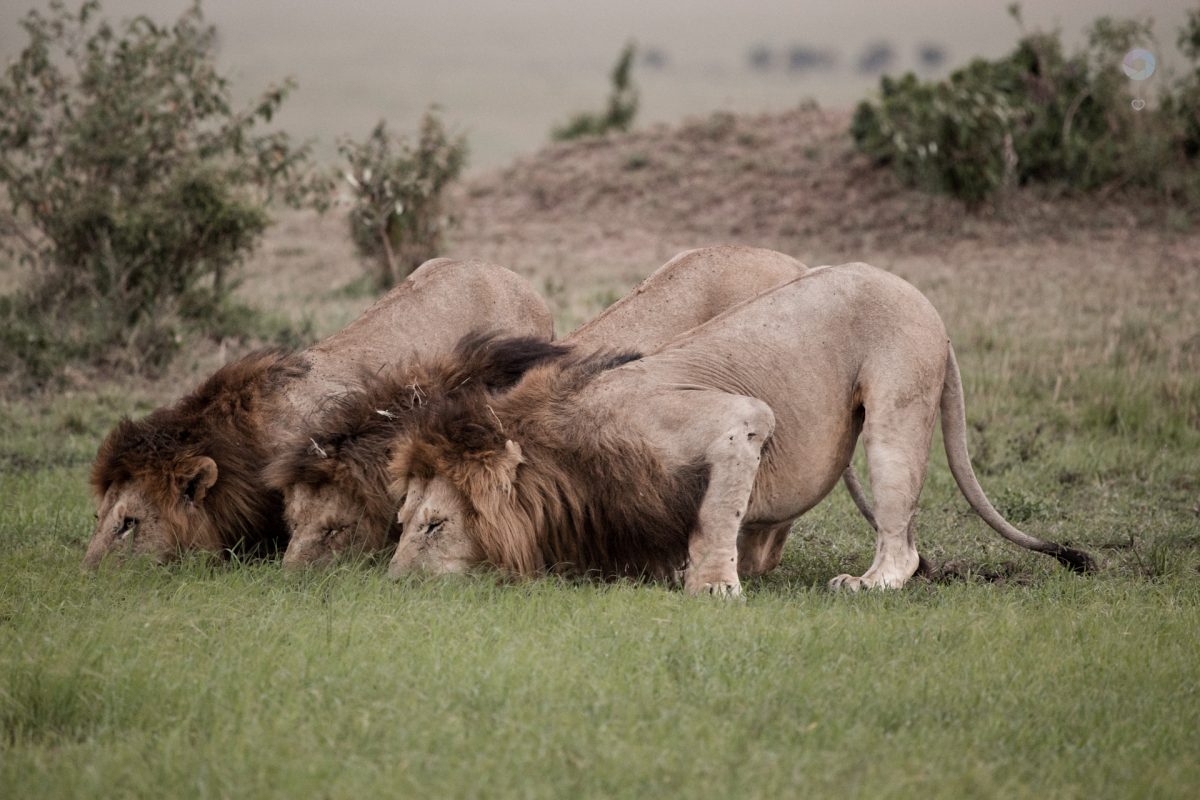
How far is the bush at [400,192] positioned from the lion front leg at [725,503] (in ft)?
28.4

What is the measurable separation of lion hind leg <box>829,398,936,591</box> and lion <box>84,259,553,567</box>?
233 cm

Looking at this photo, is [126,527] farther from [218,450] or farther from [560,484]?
[560,484]

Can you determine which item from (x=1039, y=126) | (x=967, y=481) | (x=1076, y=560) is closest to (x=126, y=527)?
(x=967, y=481)

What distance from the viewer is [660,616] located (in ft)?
18.1

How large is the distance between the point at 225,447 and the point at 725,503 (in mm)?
2492

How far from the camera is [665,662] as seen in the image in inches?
189

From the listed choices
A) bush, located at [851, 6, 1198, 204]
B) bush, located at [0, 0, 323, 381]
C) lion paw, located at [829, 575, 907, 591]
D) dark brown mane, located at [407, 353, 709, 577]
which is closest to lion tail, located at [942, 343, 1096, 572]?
lion paw, located at [829, 575, 907, 591]

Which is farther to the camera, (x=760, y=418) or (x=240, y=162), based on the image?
(x=240, y=162)

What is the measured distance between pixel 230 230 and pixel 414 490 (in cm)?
770

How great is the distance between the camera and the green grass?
3834 mm

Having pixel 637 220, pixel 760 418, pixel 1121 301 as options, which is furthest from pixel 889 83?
pixel 760 418

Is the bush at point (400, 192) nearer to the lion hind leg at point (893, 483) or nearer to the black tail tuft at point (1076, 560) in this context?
the lion hind leg at point (893, 483)

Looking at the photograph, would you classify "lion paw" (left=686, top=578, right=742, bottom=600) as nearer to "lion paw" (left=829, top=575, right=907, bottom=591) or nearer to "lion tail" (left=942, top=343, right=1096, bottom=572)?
"lion paw" (left=829, top=575, right=907, bottom=591)

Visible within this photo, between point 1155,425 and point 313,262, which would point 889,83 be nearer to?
point 313,262
